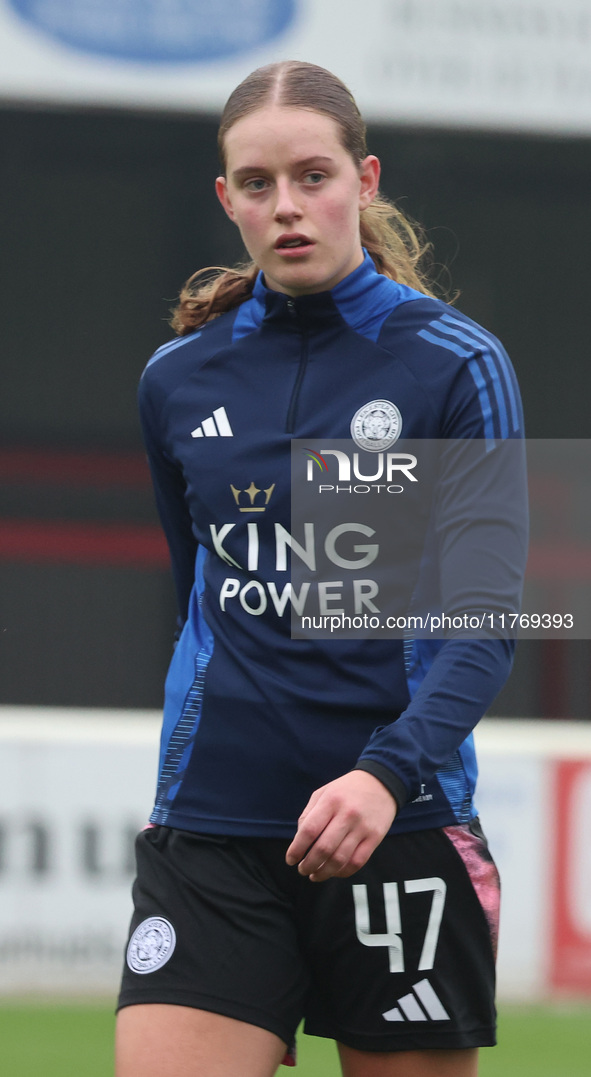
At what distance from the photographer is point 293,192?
1986 mm

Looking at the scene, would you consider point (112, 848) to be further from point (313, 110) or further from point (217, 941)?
point (313, 110)

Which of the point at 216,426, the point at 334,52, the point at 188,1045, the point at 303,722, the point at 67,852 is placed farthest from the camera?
the point at 334,52

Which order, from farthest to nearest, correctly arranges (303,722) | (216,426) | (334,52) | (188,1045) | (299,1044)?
(334,52), (299,1044), (216,426), (303,722), (188,1045)

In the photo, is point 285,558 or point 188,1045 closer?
point 188,1045

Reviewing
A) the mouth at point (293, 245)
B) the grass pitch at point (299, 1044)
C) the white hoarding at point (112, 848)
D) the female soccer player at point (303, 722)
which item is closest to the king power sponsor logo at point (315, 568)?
the female soccer player at point (303, 722)

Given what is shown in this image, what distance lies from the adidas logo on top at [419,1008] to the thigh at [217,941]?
4.8 inches

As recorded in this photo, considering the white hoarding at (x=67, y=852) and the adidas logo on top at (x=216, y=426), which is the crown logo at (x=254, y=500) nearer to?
the adidas logo on top at (x=216, y=426)

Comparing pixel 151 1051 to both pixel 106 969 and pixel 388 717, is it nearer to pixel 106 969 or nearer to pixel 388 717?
pixel 388 717

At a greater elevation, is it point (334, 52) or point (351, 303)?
point (334, 52)

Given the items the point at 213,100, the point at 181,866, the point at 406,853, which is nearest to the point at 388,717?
the point at 406,853

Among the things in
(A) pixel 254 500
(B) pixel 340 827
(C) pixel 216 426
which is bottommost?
(B) pixel 340 827

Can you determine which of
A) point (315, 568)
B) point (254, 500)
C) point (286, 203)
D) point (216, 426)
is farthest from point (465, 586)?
point (286, 203)

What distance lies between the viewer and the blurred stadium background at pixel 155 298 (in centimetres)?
532

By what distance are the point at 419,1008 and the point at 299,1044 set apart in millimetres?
2837
